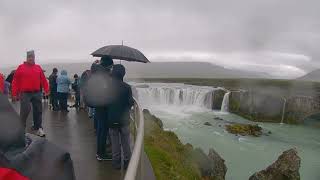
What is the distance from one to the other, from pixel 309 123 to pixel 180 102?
49.6 ft

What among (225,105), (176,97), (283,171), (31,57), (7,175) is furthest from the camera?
(176,97)

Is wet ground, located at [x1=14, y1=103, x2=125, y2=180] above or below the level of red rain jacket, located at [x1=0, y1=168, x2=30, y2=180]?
below

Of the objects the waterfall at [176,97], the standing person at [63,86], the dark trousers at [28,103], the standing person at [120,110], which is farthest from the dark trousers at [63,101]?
the waterfall at [176,97]

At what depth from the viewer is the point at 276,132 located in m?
40.8

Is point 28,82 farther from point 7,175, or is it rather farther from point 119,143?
point 7,175

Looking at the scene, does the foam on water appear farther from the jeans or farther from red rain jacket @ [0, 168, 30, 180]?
red rain jacket @ [0, 168, 30, 180]

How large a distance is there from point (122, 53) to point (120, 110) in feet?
3.94

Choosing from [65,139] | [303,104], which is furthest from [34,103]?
[303,104]

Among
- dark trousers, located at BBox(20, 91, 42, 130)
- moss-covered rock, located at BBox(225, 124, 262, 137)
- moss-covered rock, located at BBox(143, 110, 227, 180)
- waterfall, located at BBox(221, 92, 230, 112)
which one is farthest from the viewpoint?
waterfall, located at BBox(221, 92, 230, 112)

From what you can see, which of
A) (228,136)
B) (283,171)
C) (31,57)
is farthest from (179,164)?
(228,136)

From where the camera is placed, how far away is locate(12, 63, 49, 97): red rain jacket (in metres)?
8.96

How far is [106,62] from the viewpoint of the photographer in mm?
7508

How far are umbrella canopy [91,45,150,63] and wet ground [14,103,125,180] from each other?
1.90m

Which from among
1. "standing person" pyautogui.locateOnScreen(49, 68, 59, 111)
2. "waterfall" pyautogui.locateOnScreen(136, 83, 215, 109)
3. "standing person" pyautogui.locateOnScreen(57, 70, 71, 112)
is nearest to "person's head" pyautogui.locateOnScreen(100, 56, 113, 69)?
"standing person" pyautogui.locateOnScreen(57, 70, 71, 112)
